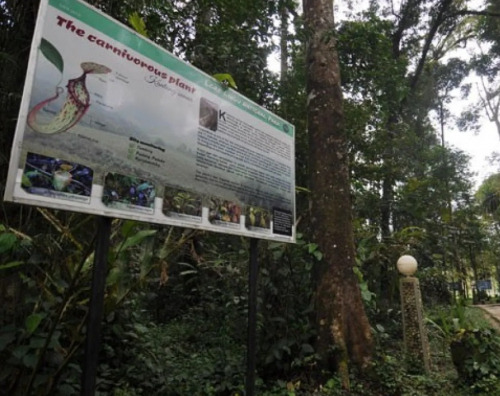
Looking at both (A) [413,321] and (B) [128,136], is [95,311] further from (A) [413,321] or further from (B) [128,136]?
(A) [413,321]

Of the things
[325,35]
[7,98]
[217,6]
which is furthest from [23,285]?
[217,6]

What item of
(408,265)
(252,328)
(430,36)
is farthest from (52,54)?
(430,36)

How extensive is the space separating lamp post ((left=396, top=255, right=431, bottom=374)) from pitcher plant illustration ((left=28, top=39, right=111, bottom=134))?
4.07 m

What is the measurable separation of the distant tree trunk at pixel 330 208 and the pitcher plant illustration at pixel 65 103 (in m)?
2.65

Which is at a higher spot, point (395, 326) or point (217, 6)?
point (217, 6)

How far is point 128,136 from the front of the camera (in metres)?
1.78

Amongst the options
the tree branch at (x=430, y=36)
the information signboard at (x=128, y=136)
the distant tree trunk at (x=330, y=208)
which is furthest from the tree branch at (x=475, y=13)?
the information signboard at (x=128, y=136)

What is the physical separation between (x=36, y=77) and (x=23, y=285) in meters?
1.34

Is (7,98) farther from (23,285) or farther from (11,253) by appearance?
(23,285)

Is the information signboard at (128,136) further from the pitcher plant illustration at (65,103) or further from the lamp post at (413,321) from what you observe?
the lamp post at (413,321)

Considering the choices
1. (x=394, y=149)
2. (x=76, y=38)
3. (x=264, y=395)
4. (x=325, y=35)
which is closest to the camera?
(x=76, y=38)

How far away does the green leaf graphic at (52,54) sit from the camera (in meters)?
1.53

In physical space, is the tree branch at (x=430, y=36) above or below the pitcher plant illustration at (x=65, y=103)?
above

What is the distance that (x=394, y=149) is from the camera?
8766 mm
